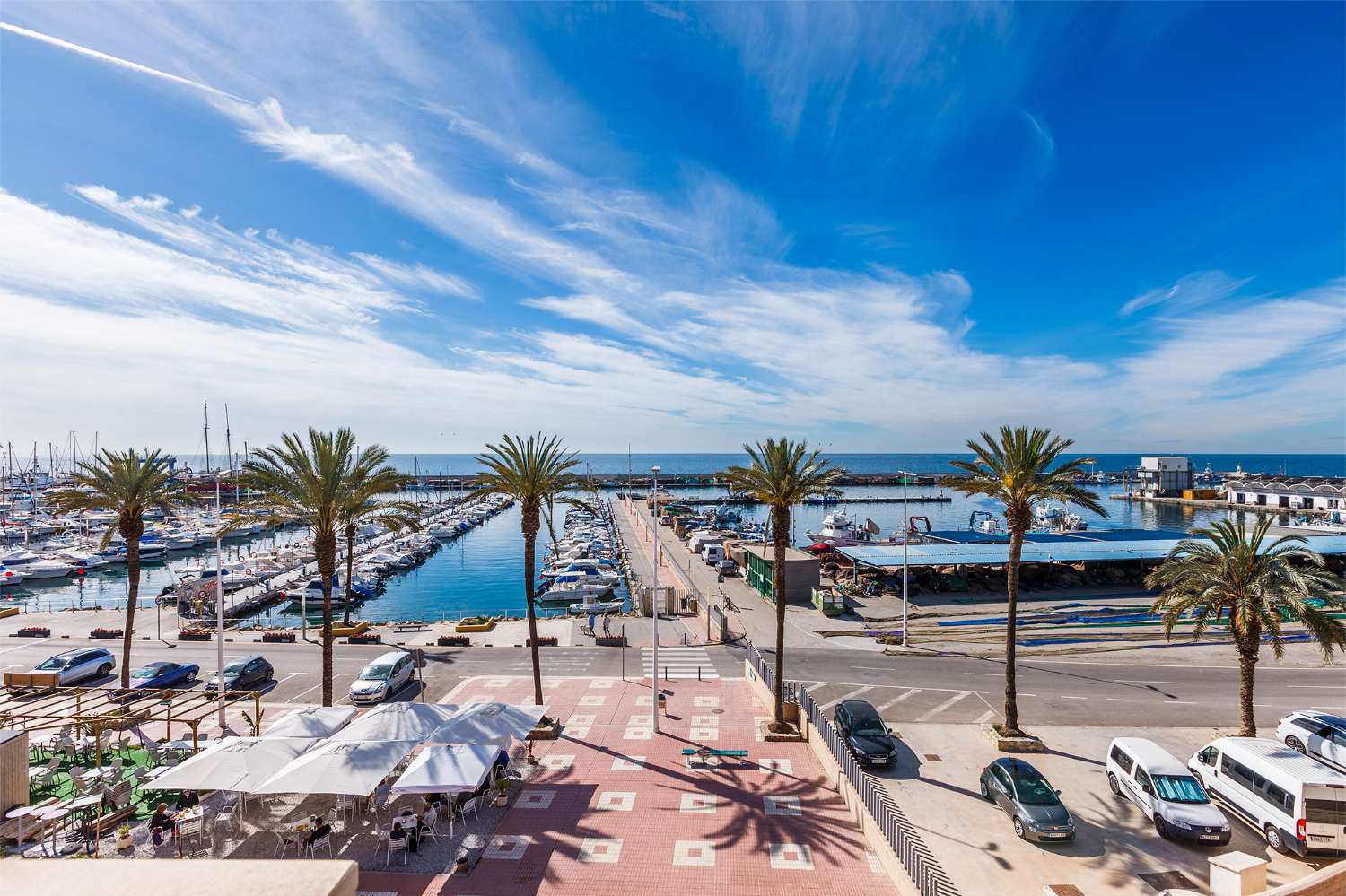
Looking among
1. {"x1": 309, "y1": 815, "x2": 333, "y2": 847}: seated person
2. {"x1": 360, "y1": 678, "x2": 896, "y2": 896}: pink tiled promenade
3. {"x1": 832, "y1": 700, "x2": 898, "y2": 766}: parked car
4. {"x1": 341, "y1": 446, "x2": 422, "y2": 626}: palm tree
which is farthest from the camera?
{"x1": 341, "y1": 446, "x2": 422, "y2": 626}: palm tree

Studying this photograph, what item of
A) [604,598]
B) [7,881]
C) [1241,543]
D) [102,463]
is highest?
[102,463]

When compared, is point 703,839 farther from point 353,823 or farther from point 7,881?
point 7,881

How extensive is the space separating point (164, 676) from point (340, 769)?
19733 mm

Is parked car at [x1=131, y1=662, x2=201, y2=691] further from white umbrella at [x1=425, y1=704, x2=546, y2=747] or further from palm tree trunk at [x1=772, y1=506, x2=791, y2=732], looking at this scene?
palm tree trunk at [x1=772, y1=506, x2=791, y2=732]

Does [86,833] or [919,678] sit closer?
[86,833]

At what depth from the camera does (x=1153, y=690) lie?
1077 inches

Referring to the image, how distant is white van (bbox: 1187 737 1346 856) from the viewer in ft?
50.0

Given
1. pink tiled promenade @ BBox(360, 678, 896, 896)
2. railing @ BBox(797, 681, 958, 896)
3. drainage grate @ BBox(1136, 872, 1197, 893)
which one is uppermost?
railing @ BBox(797, 681, 958, 896)

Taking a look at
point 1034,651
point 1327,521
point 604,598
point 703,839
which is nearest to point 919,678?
point 1034,651

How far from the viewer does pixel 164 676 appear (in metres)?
28.3

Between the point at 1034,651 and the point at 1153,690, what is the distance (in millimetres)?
Result: 6304

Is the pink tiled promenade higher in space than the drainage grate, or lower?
higher

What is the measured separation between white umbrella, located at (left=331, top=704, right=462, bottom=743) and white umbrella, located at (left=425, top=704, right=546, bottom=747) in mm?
384

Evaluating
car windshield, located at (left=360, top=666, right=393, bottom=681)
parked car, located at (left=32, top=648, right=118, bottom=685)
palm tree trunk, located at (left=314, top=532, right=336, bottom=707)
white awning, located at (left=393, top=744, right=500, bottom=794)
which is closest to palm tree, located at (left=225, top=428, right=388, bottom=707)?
Result: palm tree trunk, located at (left=314, top=532, right=336, bottom=707)
